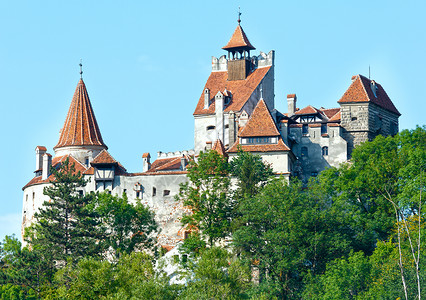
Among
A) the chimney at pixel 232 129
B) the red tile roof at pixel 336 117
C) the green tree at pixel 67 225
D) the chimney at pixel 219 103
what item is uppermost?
the chimney at pixel 219 103

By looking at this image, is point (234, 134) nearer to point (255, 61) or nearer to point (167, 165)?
point (167, 165)

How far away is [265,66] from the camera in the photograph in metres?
88.9

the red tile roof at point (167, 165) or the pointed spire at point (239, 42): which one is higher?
the pointed spire at point (239, 42)

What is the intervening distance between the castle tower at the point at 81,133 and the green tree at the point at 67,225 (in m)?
8.61

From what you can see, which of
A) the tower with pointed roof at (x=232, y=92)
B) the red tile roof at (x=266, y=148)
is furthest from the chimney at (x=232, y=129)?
the red tile roof at (x=266, y=148)

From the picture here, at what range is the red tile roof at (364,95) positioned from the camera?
3236 inches

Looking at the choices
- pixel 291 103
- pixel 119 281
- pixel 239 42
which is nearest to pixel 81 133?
pixel 239 42

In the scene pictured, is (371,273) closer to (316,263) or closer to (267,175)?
(316,263)

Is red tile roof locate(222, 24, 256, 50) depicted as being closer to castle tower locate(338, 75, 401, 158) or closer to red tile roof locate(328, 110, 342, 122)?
castle tower locate(338, 75, 401, 158)

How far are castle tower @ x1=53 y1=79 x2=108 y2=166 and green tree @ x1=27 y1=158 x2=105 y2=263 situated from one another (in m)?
8.61

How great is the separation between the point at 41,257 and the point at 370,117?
1101 inches

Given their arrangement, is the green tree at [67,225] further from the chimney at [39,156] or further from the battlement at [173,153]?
the battlement at [173,153]

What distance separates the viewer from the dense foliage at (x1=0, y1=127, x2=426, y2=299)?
6166 cm

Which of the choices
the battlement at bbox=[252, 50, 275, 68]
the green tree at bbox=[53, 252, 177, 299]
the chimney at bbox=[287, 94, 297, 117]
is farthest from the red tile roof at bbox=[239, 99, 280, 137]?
the green tree at bbox=[53, 252, 177, 299]
